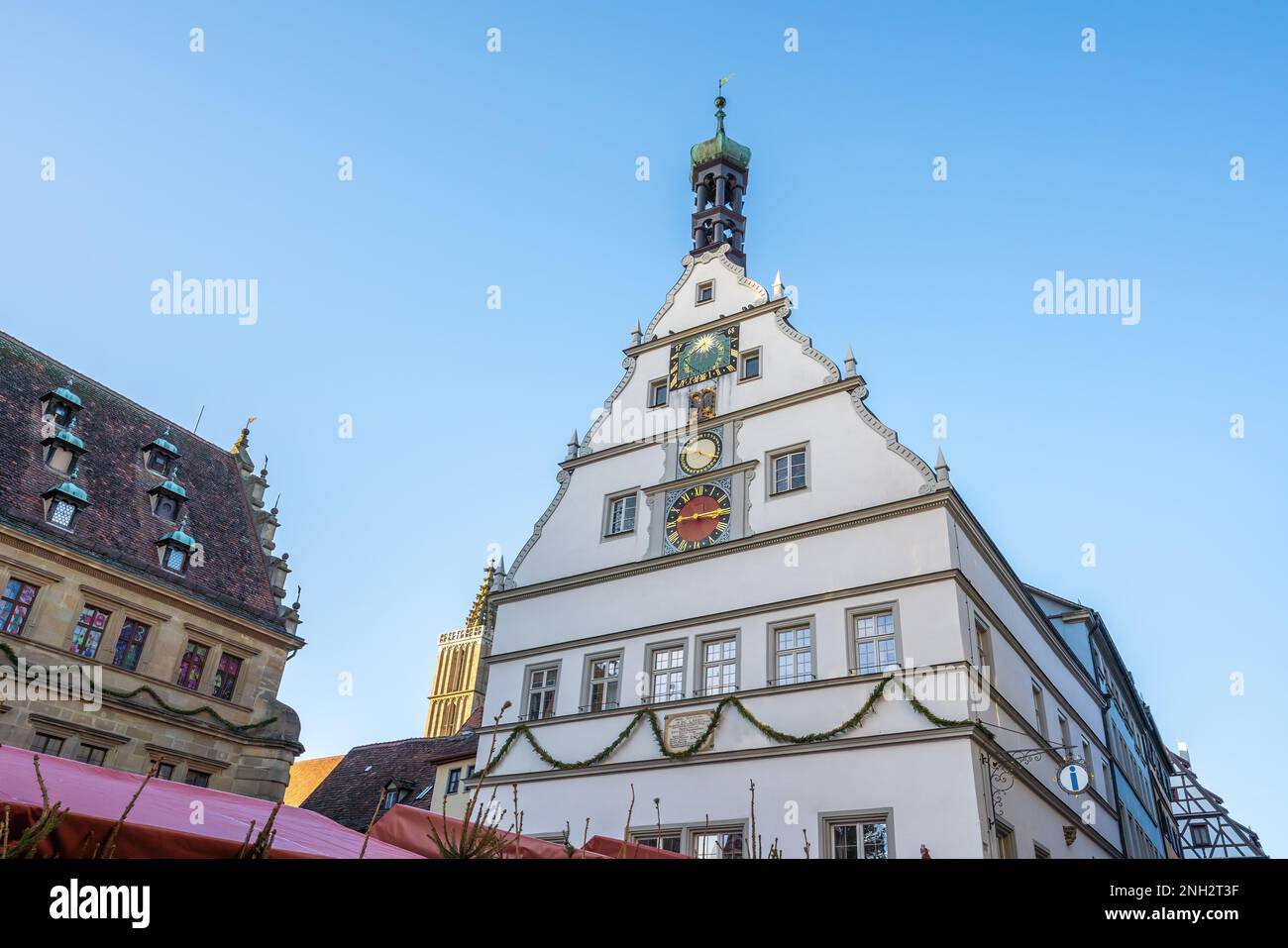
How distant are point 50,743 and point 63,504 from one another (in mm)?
5542

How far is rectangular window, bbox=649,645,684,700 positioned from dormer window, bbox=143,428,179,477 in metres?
16.8

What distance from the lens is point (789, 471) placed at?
19188 mm

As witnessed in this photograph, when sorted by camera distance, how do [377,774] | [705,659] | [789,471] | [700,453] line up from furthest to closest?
[377,774] < [700,453] < [789,471] < [705,659]

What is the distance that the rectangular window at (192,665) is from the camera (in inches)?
933

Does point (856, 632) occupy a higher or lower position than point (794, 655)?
higher

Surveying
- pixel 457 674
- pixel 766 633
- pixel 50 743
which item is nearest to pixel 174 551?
pixel 50 743

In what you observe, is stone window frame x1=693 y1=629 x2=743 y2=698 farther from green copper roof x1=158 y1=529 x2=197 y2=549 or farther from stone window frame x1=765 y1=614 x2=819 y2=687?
green copper roof x1=158 y1=529 x2=197 y2=549

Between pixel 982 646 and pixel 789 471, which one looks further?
pixel 789 471

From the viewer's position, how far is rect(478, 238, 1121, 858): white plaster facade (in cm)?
1537

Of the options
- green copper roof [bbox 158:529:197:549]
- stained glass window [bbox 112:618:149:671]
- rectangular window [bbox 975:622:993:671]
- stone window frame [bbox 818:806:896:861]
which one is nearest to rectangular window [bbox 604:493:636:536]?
rectangular window [bbox 975:622:993:671]

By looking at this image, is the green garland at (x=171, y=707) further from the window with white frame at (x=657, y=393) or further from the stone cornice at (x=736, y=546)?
the window with white frame at (x=657, y=393)

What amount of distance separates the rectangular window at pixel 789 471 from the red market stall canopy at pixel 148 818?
12809mm

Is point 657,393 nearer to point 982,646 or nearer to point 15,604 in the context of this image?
point 982,646
